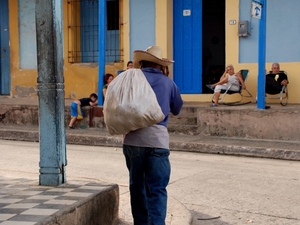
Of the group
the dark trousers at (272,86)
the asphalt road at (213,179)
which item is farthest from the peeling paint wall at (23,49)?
the dark trousers at (272,86)

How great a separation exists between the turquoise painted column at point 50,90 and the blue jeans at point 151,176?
0.83 metres

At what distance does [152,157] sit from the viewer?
3.86m

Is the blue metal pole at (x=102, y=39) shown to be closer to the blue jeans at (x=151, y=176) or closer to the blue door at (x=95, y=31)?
the blue door at (x=95, y=31)

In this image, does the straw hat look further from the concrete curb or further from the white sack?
the concrete curb

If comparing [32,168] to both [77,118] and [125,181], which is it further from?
[77,118]

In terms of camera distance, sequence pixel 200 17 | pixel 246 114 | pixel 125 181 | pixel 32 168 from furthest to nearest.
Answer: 1. pixel 200 17
2. pixel 246 114
3. pixel 32 168
4. pixel 125 181

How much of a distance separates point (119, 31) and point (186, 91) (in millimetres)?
2457

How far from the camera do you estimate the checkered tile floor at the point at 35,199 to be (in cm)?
345

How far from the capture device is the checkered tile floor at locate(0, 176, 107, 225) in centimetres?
345

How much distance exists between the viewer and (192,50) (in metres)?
12.7

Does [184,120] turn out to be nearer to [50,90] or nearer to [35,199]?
[50,90]

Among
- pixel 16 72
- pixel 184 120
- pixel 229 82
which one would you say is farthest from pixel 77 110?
pixel 16 72

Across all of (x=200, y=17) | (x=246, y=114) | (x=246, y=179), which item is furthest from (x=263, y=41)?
(x=246, y=179)

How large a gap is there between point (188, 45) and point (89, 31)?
9.59ft
